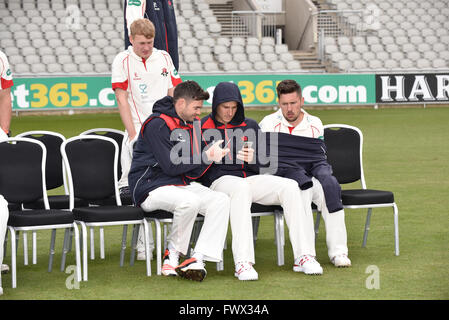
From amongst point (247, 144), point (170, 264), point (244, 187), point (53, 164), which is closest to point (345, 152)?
point (247, 144)

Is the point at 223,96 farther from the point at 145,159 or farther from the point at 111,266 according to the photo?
the point at 111,266

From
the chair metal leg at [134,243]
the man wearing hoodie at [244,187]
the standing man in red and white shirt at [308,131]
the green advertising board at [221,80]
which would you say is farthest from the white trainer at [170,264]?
the green advertising board at [221,80]

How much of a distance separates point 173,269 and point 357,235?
2.24 metres

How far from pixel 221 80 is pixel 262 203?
15.7 meters

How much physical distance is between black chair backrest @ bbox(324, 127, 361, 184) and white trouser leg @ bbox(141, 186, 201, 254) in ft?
5.01

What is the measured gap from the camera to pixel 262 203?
19.1 ft

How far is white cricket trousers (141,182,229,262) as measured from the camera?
5422 mm

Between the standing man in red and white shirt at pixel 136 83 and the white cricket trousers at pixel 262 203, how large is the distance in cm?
103

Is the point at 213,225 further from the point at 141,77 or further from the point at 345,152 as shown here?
the point at 141,77

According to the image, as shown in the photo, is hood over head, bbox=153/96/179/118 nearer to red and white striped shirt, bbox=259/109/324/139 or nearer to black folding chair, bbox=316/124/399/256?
red and white striped shirt, bbox=259/109/324/139

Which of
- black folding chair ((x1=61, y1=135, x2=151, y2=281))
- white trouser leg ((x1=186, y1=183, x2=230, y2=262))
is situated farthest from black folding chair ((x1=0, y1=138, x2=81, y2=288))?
white trouser leg ((x1=186, y1=183, x2=230, y2=262))

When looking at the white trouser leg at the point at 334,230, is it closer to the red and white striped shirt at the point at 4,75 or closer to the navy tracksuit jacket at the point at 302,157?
the navy tracksuit jacket at the point at 302,157

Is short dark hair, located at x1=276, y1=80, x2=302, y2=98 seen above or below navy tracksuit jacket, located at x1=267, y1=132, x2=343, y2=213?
above
